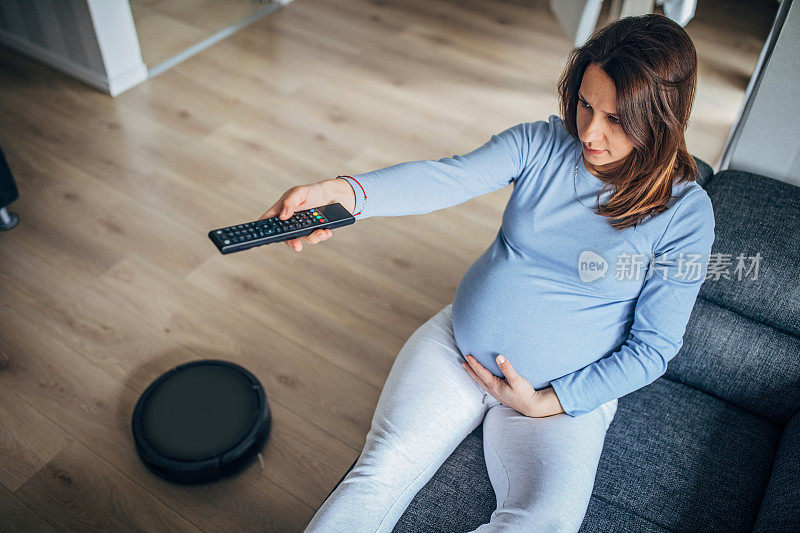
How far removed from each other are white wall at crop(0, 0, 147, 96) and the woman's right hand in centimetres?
165

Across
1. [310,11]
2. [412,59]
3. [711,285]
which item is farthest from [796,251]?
[310,11]

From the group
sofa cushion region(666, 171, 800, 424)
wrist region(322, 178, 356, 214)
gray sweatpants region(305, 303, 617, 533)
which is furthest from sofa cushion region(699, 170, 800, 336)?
wrist region(322, 178, 356, 214)

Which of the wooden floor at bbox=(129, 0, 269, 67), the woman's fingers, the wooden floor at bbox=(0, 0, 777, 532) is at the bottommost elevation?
the wooden floor at bbox=(0, 0, 777, 532)

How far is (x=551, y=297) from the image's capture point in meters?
1.14

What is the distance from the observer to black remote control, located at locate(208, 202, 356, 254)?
3.39 ft

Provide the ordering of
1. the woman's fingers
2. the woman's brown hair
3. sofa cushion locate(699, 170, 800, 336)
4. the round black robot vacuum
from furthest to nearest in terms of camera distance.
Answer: the round black robot vacuum < sofa cushion locate(699, 170, 800, 336) < the woman's fingers < the woman's brown hair

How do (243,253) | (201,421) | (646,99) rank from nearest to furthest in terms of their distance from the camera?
(646,99), (201,421), (243,253)

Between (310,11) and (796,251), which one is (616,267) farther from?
(310,11)

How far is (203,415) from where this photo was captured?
55.3 inches

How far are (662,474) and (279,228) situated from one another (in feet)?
2.62

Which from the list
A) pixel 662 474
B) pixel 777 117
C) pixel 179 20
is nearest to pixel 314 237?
pixel 662 474

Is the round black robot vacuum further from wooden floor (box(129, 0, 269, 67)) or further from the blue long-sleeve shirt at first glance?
wooden floor (box(129, 0, 269, 67))

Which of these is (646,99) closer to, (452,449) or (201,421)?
(452,449)

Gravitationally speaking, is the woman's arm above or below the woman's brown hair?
below
